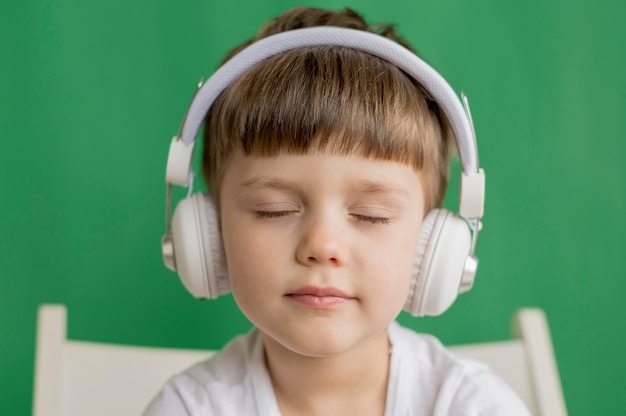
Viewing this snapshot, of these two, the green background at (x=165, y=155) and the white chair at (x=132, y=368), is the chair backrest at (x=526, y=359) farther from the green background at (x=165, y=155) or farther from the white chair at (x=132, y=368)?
the green background at (x=165, y=155)

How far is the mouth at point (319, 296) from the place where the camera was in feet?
3.21

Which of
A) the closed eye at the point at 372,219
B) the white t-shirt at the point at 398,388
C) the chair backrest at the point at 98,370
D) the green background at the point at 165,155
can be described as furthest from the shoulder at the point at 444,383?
the green background at the point at 165,155

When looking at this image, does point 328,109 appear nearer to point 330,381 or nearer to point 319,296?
point 319,296

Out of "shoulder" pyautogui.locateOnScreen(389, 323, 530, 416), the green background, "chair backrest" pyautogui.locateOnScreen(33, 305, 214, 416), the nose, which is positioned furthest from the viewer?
the green background

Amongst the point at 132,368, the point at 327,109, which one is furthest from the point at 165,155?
the point at 327,109

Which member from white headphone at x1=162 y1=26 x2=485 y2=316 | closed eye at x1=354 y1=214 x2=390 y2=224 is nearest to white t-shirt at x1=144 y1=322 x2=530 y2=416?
white headphone at x1=162 y1=26 x2=485 y2=316

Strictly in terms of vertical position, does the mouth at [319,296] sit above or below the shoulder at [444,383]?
above

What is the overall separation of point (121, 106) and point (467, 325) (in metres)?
0.78

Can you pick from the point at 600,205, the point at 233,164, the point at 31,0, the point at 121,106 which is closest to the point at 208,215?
the point at 233,164

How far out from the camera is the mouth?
98cm

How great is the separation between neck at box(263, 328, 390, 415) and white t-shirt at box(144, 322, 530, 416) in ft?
0.07

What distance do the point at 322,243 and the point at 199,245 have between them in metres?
0.17

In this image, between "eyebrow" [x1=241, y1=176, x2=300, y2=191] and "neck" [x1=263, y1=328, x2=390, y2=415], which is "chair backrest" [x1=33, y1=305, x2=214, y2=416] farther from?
"eyebrow" [x1=241, y1=176, x2=300, y2=191]

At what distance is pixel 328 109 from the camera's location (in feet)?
3.25
